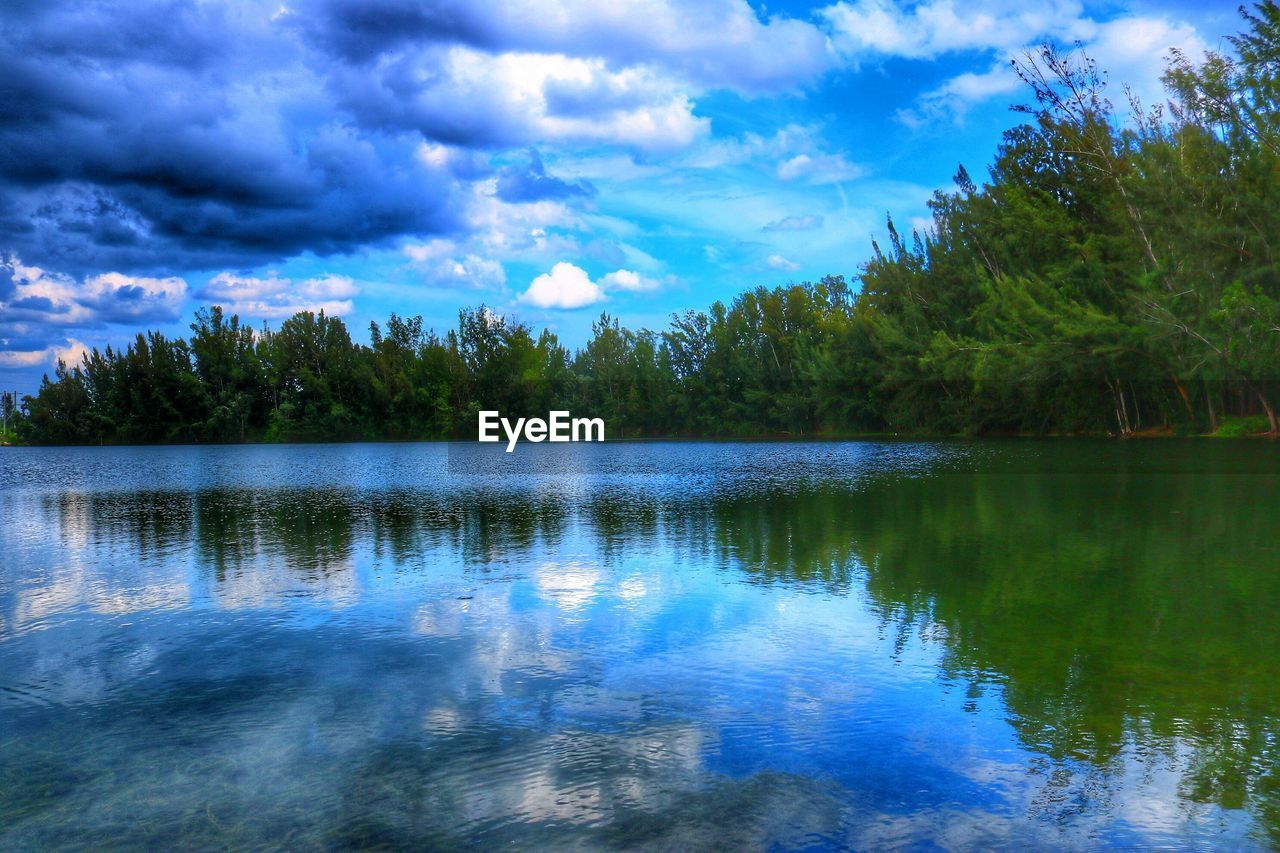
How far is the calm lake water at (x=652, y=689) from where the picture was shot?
3746 millimetres

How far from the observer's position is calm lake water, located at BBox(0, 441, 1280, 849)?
12.3 ft

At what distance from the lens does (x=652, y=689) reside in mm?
5402

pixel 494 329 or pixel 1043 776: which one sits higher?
pixel 494 329

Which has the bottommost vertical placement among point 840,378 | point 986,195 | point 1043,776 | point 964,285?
point 1043,776

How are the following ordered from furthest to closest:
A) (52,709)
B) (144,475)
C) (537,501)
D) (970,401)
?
1. (970,401)
2. (144,475)
3. (537,501)
4. (52,709)

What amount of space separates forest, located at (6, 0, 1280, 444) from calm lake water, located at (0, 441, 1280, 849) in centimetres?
2702

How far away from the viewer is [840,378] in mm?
65188

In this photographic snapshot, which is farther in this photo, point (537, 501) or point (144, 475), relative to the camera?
point (144, 475)

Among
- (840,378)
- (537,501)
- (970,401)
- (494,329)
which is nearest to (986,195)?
(970,401)

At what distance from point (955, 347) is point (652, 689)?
43000 millimetres

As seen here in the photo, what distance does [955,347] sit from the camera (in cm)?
4531

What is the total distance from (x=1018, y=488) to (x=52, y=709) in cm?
1725

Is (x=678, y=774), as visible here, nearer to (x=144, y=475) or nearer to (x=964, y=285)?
(x=144, y=475)

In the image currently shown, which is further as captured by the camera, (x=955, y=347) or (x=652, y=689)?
(x=955, y=347)
